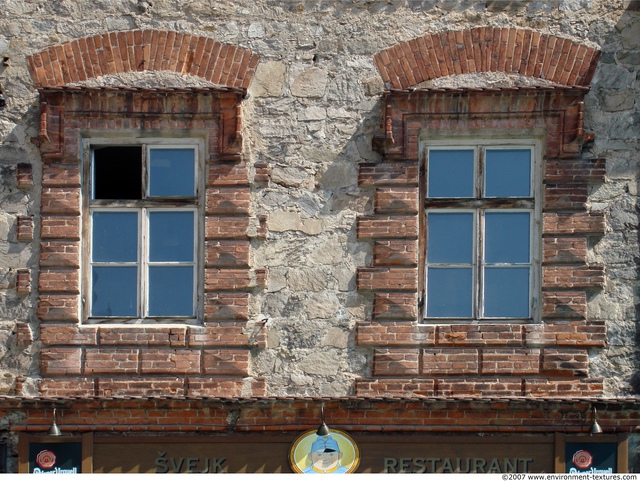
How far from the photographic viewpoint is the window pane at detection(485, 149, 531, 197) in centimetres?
922

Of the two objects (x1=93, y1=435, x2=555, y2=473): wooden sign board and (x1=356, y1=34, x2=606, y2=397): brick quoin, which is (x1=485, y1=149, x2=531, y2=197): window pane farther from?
(x1=93, y1=435, x2=555, y2=473): wooden sign board

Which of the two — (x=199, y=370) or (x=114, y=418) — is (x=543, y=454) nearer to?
(x=199, y=370)

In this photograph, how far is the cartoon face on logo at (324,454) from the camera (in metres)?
8.84

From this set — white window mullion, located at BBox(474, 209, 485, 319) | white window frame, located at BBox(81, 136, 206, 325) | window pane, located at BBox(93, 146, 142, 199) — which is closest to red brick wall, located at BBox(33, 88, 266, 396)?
white window frame, located at BBox(81, 136, 206, 325)

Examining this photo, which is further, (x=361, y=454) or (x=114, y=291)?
(x=114, y=291)

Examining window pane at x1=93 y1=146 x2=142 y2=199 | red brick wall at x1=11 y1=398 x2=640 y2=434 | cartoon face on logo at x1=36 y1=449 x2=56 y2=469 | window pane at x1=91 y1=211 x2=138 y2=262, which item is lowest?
cartoon face on logo at x1=36 y1=449 x2=56 y2=469

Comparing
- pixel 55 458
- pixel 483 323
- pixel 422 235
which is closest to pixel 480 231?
pixel 422 235

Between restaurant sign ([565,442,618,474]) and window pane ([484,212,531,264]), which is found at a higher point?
window pane ([484,212,531,264])

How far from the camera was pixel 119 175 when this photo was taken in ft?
30.5

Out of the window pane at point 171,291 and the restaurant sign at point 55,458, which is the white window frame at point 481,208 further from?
the restaurant sign at point 55,458

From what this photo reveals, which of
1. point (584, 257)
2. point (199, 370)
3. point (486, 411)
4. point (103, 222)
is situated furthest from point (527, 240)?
point (103, 222)

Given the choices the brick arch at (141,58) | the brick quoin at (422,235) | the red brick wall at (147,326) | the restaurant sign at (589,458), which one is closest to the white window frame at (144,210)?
the red brick wall at (147,326)

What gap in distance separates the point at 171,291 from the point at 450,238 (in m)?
2.44

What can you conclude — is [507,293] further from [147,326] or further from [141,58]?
[141,58]
